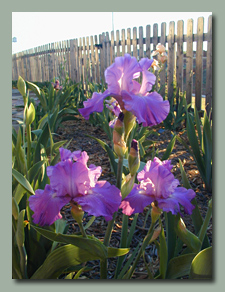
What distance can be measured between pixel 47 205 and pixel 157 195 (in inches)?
10.4

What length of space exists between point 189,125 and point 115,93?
1.18 metres

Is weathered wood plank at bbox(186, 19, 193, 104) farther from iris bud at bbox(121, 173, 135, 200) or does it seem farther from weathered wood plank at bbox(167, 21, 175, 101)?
iris bud at bbox(121, 173, 135, 200)

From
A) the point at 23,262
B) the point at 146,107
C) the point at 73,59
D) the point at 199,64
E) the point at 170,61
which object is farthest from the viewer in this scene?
the point at 73,59

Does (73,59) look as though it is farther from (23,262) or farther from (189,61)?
(23,262)

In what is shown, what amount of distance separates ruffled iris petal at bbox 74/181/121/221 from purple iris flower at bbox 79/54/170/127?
16cm

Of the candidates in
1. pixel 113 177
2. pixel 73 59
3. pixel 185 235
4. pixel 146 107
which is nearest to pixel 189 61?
pixel 73 59

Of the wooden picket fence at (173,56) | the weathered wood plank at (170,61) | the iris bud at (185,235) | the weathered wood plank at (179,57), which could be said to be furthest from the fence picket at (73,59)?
the iris bud at (185,235)

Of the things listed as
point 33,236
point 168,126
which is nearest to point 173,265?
point 33,236

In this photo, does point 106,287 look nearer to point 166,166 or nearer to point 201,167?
point 166,166

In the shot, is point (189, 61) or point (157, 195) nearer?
point (157, 195)

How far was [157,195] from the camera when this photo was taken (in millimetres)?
732

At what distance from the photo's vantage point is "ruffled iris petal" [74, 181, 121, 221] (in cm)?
61

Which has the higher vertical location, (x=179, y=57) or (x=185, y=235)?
(x=179, y=57)
